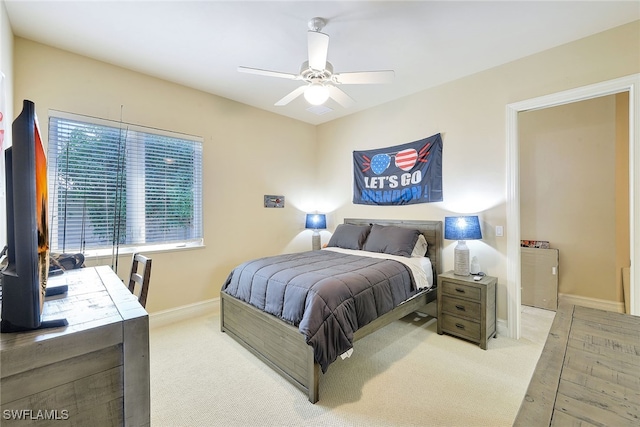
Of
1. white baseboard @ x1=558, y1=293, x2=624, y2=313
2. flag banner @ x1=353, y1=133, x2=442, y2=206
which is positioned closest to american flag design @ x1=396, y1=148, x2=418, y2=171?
flag banner @ x1=353, y1=133, x2=442, y2=206

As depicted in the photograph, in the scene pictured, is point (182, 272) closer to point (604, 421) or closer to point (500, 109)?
point (604, 421)

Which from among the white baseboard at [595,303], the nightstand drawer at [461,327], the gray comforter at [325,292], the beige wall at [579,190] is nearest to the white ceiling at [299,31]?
the beige wall at [579,190]

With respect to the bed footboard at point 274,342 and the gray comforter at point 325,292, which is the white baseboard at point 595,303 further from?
the bed footboard at point 274,342

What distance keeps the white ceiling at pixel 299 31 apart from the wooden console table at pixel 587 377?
2.20 m

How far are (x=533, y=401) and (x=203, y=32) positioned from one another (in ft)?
9.87

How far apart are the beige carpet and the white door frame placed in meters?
0.57

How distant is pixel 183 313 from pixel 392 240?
105 inches

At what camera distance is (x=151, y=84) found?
302cm

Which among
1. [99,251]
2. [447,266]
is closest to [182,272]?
[99,251]

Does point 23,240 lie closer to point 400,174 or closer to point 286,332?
point 286,332

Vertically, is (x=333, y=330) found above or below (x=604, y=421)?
below

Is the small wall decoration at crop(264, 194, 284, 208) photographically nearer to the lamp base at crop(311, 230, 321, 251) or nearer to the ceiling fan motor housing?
the lamp base at crop(311, 230, 321, 251)

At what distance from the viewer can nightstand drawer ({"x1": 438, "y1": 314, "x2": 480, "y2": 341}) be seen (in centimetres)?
259

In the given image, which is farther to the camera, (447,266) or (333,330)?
(447,266)
